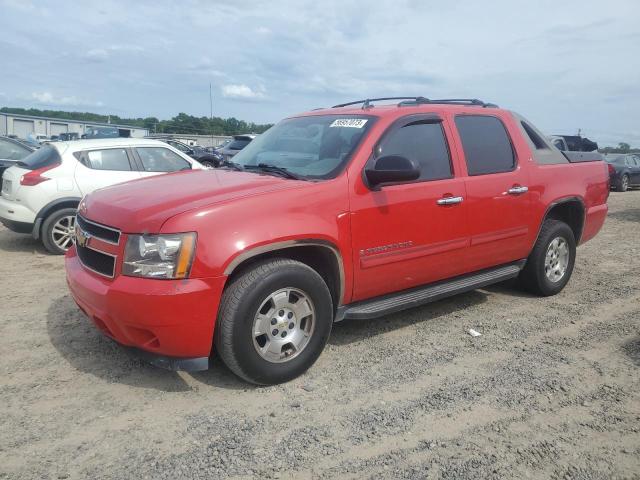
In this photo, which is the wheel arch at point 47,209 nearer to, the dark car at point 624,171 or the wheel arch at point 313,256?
the wheel arch at point 313,256

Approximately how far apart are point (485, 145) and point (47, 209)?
5.66m

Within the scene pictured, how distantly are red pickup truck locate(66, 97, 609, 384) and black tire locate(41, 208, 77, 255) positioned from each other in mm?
3582

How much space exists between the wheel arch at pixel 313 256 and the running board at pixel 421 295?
0.52 feet

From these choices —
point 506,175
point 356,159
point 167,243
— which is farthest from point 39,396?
point 506,175

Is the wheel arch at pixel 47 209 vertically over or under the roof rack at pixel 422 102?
under

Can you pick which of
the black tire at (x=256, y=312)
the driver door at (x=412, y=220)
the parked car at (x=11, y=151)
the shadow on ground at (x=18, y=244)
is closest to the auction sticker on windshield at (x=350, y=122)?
the driver door at (x=412, y=220)

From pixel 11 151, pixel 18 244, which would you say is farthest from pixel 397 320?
pixel 11 151

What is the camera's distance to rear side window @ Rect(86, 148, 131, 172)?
7.44m

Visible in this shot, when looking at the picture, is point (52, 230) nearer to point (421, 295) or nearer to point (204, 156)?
point (204, 156)

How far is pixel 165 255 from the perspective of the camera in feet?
9.84

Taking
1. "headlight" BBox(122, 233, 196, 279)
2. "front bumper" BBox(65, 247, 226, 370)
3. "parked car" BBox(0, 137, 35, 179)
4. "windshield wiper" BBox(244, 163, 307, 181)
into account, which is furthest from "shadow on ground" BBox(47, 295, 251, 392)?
"parked car" BBox(0, 137, 35, 179)

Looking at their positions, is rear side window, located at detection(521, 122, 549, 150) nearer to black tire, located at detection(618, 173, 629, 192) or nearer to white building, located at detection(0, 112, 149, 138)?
black tire, located at detection(618, 173, 629, 192)

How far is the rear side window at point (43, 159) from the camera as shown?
23.6 feet

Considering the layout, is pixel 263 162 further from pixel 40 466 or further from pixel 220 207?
pixel 40 466
